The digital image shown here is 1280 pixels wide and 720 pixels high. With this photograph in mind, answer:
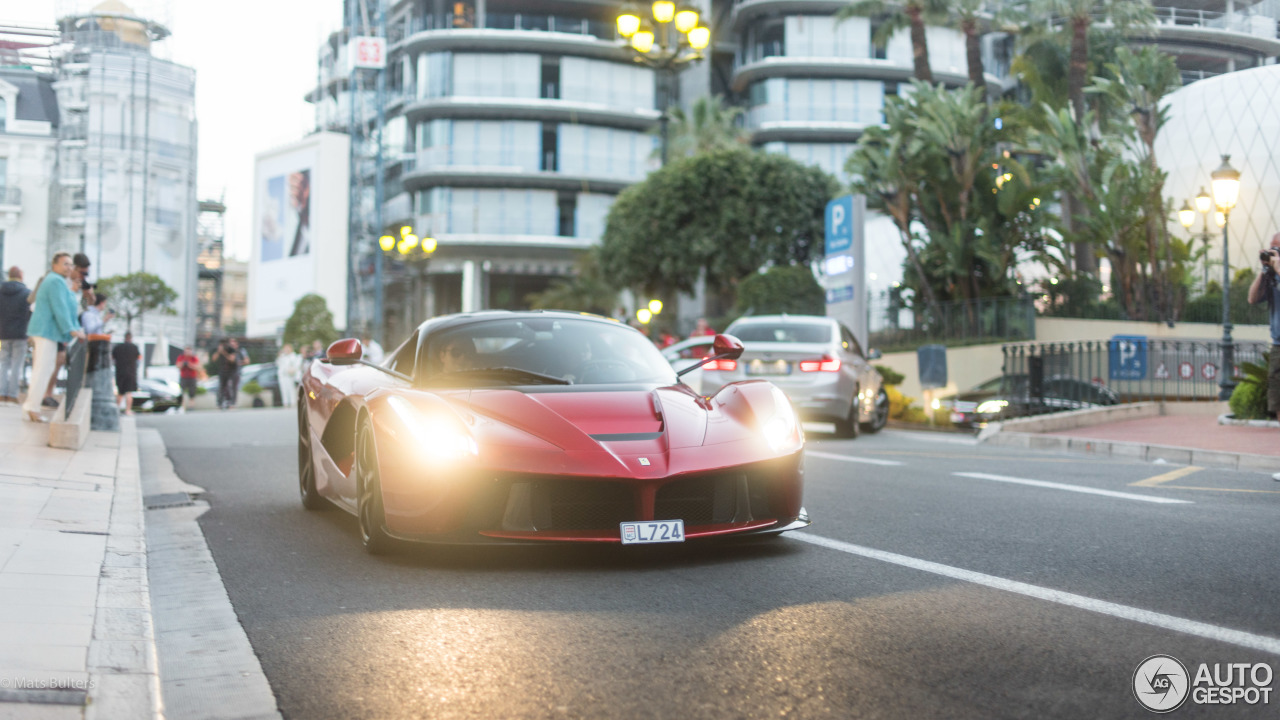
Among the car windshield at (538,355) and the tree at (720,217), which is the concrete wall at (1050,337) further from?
the car windshield at (538,355)

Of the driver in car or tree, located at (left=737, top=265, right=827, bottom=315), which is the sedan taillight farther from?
tree, located at (left=737, top=265, right=827, bottom=315)

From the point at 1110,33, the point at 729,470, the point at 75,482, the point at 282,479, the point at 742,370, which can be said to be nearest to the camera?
the point at 729,470

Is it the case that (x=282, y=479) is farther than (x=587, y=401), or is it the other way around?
(x=282, y=479)

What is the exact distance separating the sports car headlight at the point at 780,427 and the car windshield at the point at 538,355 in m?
0.80

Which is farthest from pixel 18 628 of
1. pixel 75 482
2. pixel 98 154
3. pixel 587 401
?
pixel 98 154

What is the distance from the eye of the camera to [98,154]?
6744 centimetres

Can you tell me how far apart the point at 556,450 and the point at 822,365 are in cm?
1000

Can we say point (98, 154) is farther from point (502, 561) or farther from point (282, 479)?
point (502, 561)

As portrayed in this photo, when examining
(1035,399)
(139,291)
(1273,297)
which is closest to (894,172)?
(1035,399)

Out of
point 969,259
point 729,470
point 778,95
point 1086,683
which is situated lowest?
point 1086,683

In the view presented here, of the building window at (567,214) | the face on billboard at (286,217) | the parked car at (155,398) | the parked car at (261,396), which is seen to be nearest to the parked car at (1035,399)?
the parked car at (261,396)

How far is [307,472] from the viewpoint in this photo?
Result: 7594 millimetres

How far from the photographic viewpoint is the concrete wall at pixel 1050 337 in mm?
27469

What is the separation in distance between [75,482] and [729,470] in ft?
17.3
